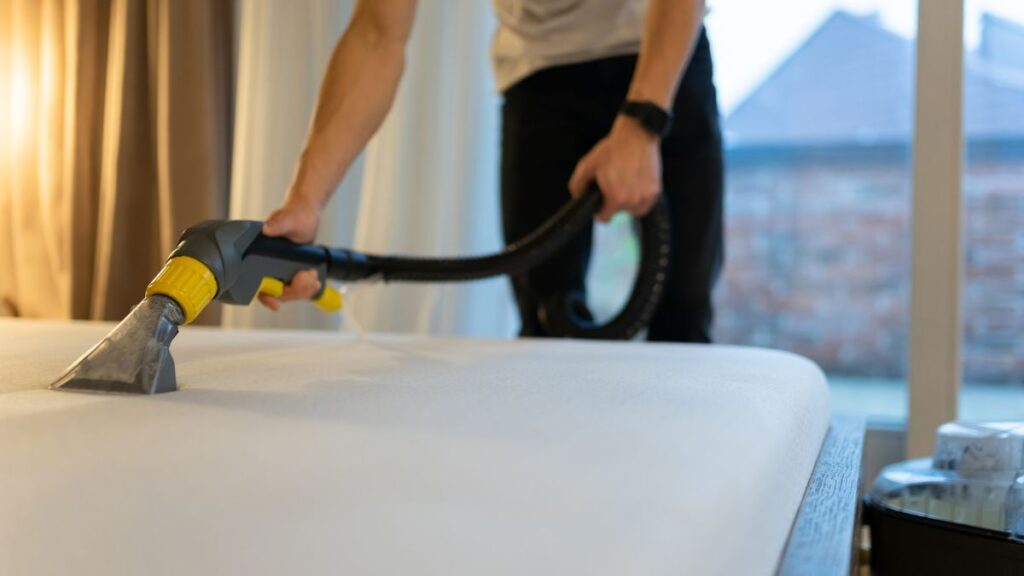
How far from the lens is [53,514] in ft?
1.32

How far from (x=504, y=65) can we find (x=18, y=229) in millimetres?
1791

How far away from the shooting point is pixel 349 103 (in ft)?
4.38

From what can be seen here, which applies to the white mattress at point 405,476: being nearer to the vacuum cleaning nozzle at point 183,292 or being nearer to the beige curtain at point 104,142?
the vacuum cleaning nozzle at point 183,292

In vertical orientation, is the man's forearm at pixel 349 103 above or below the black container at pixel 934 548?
above

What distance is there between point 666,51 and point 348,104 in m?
0.45

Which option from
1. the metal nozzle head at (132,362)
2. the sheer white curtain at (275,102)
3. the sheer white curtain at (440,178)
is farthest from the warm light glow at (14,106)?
the metal nozzle head at (132,362)

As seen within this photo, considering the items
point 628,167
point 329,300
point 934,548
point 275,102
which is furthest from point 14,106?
point 934,548

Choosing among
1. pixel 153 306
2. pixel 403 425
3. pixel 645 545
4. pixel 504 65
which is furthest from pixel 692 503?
pixel 504 65

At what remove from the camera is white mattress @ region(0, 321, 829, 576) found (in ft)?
1.19

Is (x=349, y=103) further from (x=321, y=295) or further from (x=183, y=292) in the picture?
(x=183, y=292)

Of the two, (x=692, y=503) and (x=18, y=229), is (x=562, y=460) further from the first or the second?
(x=18, y=229)

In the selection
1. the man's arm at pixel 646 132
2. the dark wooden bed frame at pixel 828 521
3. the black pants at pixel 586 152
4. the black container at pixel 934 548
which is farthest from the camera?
the black pants at pixel 586 152

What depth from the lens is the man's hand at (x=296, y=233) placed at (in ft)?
3.56

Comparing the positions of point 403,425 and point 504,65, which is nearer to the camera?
point 403,425
